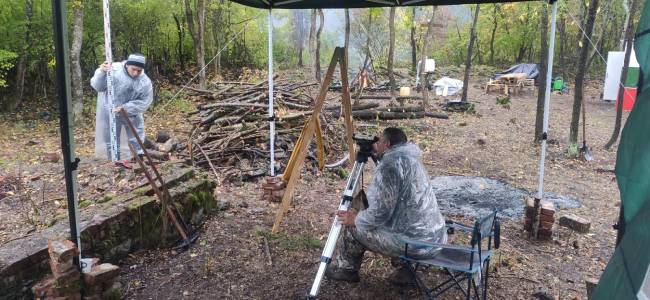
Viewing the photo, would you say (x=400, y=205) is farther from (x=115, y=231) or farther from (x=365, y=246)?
(x=115, y=231)

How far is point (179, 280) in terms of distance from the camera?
12.7ft

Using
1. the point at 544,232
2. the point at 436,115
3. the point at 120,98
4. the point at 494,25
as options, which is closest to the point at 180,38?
the point at 436,115

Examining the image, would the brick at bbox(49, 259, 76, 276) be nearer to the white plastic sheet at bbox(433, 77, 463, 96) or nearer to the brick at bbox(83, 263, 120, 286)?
the brick at bbox(83, 263, 120, 286)

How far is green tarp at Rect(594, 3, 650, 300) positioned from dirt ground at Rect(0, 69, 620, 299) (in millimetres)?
2350

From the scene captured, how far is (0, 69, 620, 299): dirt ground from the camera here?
150 inches

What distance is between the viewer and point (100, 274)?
125 inches

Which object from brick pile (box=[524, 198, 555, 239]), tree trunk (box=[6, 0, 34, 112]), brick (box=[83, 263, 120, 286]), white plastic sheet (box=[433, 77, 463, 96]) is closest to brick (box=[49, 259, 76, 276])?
brick (box=[83, 263, 120, 286])

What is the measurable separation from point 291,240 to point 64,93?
267 centimetres

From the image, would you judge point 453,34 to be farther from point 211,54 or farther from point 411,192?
point 411,192

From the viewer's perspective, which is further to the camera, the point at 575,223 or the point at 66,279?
the point at 575,223

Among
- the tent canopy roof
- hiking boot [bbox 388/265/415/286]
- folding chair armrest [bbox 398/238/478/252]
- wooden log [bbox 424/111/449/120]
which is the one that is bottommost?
hiking boot [bbox 388/265/415/286]

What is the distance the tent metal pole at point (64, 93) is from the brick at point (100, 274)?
0.44 m

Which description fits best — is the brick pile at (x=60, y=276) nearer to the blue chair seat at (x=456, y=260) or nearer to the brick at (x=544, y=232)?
the blue chair seat at (x=456, y=260)

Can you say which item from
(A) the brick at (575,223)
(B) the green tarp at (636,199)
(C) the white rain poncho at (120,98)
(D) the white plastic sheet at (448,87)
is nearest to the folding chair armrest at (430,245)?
(B) the green tarp at (636,199)
